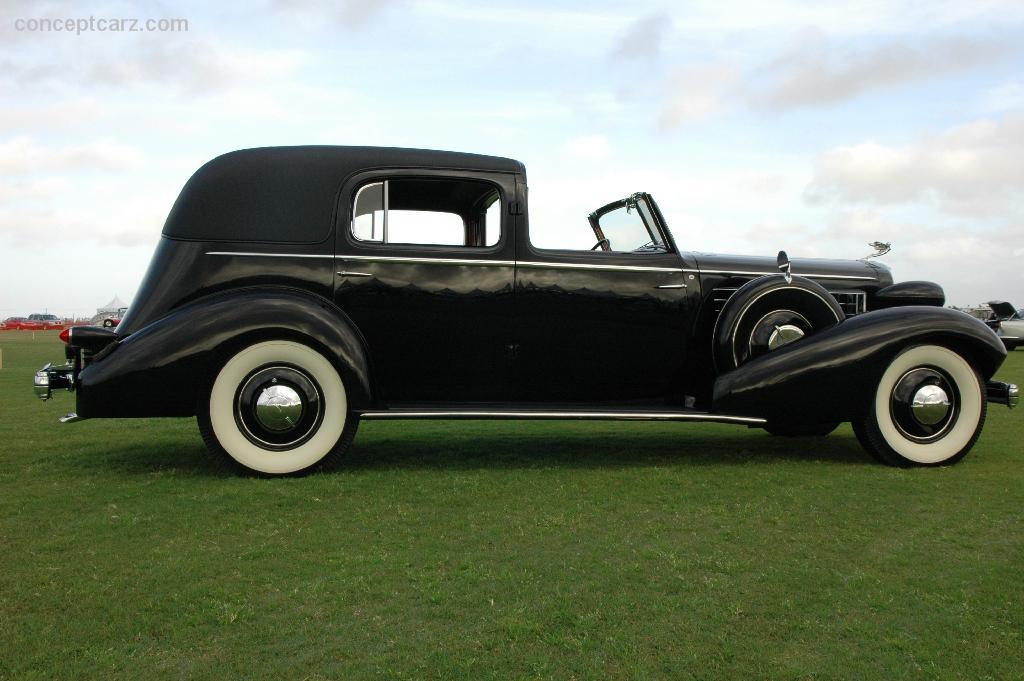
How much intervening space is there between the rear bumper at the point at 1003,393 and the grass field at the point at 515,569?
0.43 metres

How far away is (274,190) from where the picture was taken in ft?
20.3

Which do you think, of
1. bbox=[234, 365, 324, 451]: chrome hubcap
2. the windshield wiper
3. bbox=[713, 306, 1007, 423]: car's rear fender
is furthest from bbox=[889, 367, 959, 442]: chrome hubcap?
bbox=[234, 365, 324, 451]: chrome hubcap

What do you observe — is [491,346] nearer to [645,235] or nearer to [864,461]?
[645,235]

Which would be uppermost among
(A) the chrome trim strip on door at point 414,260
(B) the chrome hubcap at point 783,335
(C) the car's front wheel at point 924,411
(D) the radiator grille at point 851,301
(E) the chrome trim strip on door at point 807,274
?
(A) the chrome trim strip on door at point 414,260

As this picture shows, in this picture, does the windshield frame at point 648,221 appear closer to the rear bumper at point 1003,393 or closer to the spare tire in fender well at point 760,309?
the spare tire in fender well at point 760,309

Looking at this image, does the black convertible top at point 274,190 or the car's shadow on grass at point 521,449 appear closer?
the black convertible top at point 274,190

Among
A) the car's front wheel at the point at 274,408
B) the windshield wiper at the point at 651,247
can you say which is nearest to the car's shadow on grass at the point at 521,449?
the car's front wheel at the point at 274,408

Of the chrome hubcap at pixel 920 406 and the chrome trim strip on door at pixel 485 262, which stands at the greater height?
the chrome trim strip on door at pixel 485 262

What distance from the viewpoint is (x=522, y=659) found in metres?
2.87

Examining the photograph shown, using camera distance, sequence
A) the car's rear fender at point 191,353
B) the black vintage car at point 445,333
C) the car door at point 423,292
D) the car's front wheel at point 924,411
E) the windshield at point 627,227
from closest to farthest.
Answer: the car's rear fender at point 191,353 → the black vintage car at point 445,333 → the car door at point 423,292 → the car's front wheel at point 924,411 → the windshield at point 627,227

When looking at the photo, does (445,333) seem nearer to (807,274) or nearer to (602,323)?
(602,323)

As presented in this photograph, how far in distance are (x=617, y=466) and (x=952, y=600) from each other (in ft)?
9.83

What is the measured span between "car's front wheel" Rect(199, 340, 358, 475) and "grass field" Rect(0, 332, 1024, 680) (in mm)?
212

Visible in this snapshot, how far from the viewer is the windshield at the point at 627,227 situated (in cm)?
698
